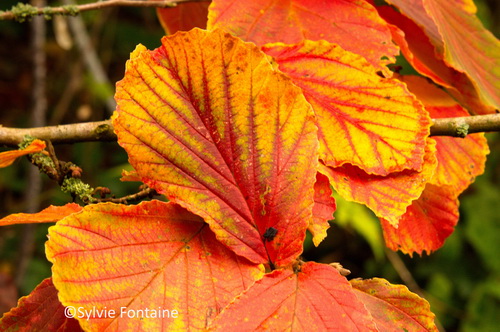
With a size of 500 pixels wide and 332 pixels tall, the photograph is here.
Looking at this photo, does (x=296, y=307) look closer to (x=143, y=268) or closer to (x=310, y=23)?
(x=143, y=268)

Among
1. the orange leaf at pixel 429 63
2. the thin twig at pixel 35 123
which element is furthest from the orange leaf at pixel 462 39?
the thin twig at pixel 35 123

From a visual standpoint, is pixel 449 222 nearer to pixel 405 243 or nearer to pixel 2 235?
pixel 405 243

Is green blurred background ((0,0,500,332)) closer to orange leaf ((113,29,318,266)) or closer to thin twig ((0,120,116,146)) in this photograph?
thin twig ((0,120,116,146))

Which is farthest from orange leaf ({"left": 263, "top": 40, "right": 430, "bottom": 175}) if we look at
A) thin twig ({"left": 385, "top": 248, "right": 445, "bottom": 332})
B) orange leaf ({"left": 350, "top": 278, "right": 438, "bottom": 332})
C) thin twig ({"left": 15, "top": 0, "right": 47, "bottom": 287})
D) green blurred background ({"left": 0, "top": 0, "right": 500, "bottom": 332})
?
green blurred background ({"left": 0, "top": 0, "right": 500, "bottom": 332})

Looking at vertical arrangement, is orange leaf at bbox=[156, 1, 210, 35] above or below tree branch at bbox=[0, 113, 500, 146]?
above

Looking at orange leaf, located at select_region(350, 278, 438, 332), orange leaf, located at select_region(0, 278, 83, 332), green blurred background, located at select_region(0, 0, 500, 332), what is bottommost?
green blurred background, located at select_region(0, 0, 500, 332)

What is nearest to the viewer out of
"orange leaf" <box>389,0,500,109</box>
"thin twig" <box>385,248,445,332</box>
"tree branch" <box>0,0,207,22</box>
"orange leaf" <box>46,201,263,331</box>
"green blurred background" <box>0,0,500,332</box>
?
"orange leaf" <box>46,201,263,331</box>

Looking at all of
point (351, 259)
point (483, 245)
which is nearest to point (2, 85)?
point (351, 259)

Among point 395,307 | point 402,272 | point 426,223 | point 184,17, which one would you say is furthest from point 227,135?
point 402,272
